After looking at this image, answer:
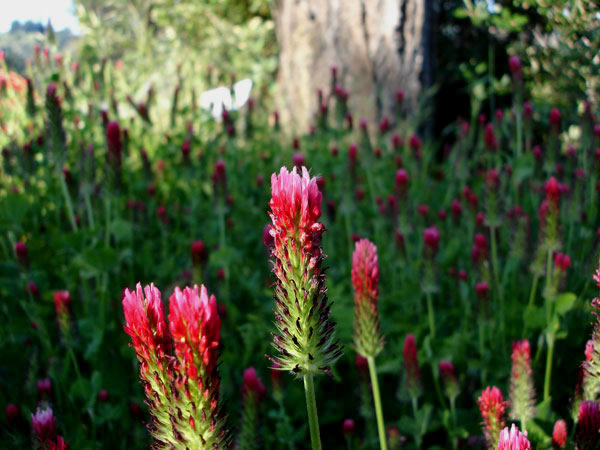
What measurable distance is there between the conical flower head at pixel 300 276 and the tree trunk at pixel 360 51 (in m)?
4.88

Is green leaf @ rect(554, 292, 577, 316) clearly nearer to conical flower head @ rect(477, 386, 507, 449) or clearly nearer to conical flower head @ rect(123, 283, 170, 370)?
conical flower head @ rect(477, 386, 507, 449)

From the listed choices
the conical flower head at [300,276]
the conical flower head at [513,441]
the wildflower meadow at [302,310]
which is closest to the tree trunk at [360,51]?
the wildflower meadow at [302,310]

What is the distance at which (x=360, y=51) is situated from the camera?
6.28 metres

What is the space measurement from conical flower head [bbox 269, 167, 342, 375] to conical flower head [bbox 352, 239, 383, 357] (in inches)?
12.2

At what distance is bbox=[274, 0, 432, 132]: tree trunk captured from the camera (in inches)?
Result: 238

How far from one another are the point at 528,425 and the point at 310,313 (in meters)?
1.23

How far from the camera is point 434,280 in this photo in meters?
2.50

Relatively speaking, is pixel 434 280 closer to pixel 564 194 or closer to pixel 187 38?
pixel 564 194

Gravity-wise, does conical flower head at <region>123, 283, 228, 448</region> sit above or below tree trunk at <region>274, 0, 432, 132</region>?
above

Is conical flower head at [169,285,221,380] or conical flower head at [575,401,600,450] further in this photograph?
conical flower head at [575,401,600,450]

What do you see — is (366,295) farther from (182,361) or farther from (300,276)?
(182,361)

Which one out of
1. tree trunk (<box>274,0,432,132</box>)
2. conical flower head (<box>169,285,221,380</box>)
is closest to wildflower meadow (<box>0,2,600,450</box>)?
conical flower head (<box>169,285,221,380</box>)

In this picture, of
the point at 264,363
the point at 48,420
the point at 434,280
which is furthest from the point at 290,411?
the point at 48,420

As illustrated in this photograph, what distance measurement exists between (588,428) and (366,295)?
592 mm
